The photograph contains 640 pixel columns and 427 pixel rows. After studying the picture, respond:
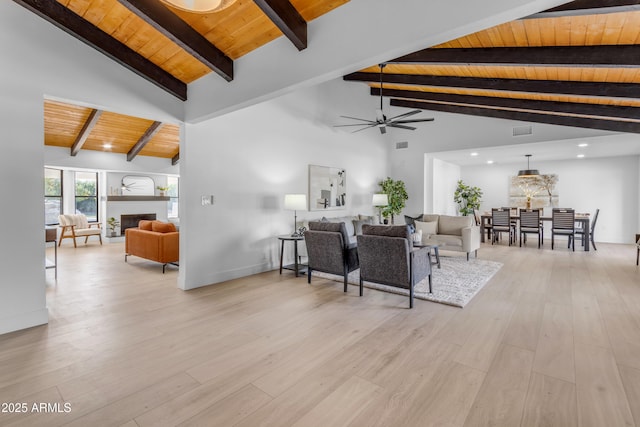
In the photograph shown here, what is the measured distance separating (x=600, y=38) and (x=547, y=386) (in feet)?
10.6

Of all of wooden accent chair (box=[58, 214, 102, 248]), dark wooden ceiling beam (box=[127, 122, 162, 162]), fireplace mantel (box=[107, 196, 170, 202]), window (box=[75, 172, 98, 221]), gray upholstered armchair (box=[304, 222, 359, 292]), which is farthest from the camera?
fireplace mantel (box=[107, 196, 170, 202])

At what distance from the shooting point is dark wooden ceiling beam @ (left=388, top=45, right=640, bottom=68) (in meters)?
2.98

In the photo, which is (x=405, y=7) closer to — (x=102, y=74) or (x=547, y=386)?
(x=547, y=386)

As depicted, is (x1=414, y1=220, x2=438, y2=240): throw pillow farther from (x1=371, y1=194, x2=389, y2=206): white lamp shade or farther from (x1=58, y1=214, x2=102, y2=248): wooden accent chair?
(x1=58, y1=214, x2=102, y2=248): wooden accent chair

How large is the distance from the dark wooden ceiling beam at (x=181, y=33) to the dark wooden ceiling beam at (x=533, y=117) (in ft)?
18.5

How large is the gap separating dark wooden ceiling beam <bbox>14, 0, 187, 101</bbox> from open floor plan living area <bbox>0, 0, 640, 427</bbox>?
0.02 meters

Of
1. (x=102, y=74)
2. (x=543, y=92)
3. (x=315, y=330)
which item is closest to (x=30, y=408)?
(x=315, y=330)

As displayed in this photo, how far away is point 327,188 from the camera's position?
677cm

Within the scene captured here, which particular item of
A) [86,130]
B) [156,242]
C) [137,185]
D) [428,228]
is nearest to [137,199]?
[137,185]

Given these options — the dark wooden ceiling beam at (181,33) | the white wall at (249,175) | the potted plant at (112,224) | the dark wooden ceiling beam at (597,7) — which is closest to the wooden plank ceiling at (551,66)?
the dark wooden ceiling beam at (597,7)

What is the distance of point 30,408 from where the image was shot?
187cm

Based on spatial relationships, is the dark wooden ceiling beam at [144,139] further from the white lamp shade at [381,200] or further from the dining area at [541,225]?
the dining area at [541,225]

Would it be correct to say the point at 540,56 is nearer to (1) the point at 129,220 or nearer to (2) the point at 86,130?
(2) the point at 86,130

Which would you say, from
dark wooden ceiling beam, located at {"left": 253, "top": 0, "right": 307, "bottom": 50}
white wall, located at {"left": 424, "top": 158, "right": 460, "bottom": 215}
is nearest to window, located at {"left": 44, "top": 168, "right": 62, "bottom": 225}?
dark wooden ceiling beam, located at {"left": 253, "top": 0, "right": 307, "bottom": 50}
